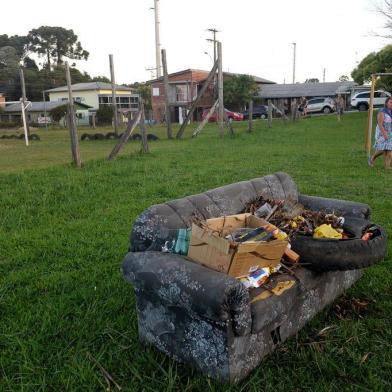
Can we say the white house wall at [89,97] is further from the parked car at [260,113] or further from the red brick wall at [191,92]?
the parked car at [260,113]

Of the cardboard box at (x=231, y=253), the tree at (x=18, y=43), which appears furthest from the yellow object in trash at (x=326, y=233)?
the tree at (x=18, y=43)

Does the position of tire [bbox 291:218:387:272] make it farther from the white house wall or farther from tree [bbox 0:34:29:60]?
tree [bbox 0:34:29:60]

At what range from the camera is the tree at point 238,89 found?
38.1 m

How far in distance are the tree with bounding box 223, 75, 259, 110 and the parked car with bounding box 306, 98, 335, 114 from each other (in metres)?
5.94

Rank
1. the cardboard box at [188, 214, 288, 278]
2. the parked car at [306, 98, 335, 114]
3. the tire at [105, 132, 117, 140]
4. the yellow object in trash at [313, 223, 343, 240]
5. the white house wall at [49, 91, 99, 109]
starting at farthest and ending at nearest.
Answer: the white house wall at [49, 91, 99, 109], the parked car at [306, 98, 335, 114], the tire at [105, 132, 117, 140], the yellow object in trash at [313, 223, 343, 240], the cardboard box at [188, 214, 288, 278]

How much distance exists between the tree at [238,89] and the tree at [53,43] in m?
42.6

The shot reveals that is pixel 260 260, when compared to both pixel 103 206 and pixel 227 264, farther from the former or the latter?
pixel 103 206

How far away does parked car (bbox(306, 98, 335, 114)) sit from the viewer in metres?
34.3

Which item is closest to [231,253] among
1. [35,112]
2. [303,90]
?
[303,90]

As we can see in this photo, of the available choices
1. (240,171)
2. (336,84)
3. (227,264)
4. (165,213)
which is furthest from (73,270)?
(336,84)

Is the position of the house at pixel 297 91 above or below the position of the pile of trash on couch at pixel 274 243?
above

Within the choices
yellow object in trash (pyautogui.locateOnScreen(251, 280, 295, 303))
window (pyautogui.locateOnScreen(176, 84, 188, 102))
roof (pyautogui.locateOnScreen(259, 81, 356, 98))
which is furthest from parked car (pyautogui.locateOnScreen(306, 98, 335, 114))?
yellow object in trash (pyautogui.locateOnScreen(251, 280, 295, 303))

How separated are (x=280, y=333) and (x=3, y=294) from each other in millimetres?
2366

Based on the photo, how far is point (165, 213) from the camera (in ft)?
10.5
